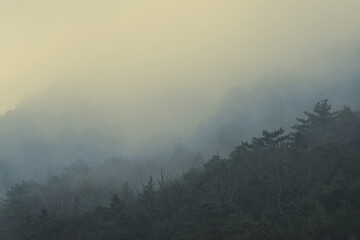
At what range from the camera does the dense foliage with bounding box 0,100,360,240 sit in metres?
24.8

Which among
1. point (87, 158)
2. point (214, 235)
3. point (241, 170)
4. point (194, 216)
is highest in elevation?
point (87, 158)

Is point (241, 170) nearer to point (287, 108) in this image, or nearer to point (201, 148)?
point (201, 148)

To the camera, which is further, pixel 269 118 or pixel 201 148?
A: pixel 269 118

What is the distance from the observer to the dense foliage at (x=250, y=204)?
81.5ft

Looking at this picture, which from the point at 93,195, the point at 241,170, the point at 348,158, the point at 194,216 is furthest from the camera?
the point at 93,195

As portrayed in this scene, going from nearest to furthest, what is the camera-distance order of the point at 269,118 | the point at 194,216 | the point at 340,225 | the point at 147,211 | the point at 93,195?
the point at 340,225 → the point at 194,216 → the point at 147,211 → the point at 93,195 → the point at 269,118

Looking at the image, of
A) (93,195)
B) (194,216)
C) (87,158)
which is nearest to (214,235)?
(194,216)

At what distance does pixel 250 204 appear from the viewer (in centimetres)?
3947

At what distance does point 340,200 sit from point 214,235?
1032 cm

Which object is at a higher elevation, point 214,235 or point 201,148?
point 201,148

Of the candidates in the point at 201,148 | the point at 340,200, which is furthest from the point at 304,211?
the point at 201,148

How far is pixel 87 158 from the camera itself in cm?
17412

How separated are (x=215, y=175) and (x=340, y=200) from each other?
65.0ft

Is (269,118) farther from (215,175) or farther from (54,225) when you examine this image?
(54,225)
